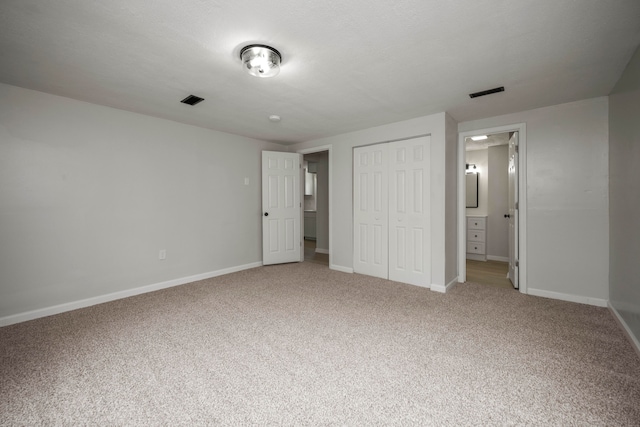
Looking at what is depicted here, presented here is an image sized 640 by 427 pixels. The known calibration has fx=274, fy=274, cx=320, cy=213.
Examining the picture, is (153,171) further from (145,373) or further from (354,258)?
(354,258)

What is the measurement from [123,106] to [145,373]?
3011 mm

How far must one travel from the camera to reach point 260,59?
2109 mm

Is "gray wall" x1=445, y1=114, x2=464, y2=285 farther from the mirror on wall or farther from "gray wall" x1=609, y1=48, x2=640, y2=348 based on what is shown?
the mirror on wall

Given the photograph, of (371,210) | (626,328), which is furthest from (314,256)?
(626,328)

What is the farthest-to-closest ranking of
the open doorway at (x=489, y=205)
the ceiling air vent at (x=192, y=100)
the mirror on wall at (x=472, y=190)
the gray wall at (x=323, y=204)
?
the gray wall at (x=323, y=204), the mirror on wall at (x=472, y=190), the open doorway at (x=489, y=205), the ceiling air vent at (x=192, y=100)

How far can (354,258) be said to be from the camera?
4.57 metres

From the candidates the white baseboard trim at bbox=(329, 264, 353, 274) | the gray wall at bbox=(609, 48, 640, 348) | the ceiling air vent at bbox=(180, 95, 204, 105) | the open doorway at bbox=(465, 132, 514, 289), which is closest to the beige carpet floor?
the gray wall at bbox=(609, 48, 640, 348)

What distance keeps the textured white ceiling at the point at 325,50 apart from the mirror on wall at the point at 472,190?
288 centimetres

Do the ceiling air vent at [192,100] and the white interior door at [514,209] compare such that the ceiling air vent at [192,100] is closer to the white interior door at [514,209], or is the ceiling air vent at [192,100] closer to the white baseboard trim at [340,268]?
the white baseboard trim at [340,268]

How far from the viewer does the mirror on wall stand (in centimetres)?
597

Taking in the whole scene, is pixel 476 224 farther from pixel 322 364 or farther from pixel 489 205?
pixel 322 364

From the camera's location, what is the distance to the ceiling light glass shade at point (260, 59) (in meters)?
2.07

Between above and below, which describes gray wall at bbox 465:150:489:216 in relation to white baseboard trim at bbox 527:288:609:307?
above

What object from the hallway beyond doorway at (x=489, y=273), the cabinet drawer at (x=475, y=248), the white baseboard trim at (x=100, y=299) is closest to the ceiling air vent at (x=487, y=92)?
the hallway beyond doorway at (x=489, y=273)
